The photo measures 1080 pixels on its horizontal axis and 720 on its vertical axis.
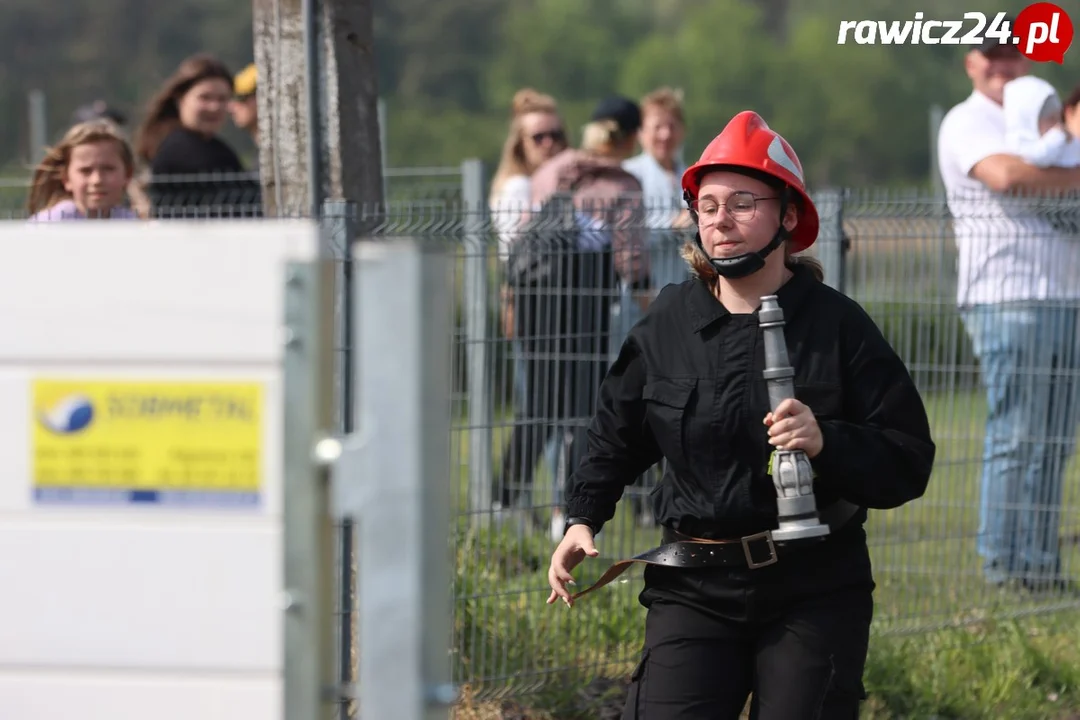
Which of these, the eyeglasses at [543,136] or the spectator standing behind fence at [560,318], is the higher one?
the eyeglasses at [543,136]

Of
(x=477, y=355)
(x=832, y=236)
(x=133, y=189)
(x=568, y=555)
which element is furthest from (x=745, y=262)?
(x=133, y=189)

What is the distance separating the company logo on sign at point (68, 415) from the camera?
2359 millimetres

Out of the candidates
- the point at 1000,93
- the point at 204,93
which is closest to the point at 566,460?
the point at 1000,93

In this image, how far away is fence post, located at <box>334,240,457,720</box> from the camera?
2.12m

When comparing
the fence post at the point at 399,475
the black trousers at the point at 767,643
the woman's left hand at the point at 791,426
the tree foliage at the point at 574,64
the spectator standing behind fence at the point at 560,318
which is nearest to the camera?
the fence post at the point at 399,475

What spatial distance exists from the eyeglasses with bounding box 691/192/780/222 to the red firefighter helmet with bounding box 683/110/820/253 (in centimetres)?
6

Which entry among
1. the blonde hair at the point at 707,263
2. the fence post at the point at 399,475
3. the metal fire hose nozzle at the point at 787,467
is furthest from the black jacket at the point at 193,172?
the fence post at the point at 399,475

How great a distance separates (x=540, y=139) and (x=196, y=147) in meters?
1.80

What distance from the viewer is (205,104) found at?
8141mm

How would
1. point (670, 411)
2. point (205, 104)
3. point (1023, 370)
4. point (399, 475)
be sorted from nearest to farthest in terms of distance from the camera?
1. point (399, 475)
2. point (670, 411)
3. point (1023, 370)
4. point (205, 104)

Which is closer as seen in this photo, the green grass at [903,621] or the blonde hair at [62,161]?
the green grass at [903,621]

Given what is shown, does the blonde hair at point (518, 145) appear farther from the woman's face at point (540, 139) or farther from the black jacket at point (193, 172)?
the black jacket at point (193, 172)

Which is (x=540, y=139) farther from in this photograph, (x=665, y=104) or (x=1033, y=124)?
(x=1033, y=124)

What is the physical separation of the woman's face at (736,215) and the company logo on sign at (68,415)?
5.23ft
